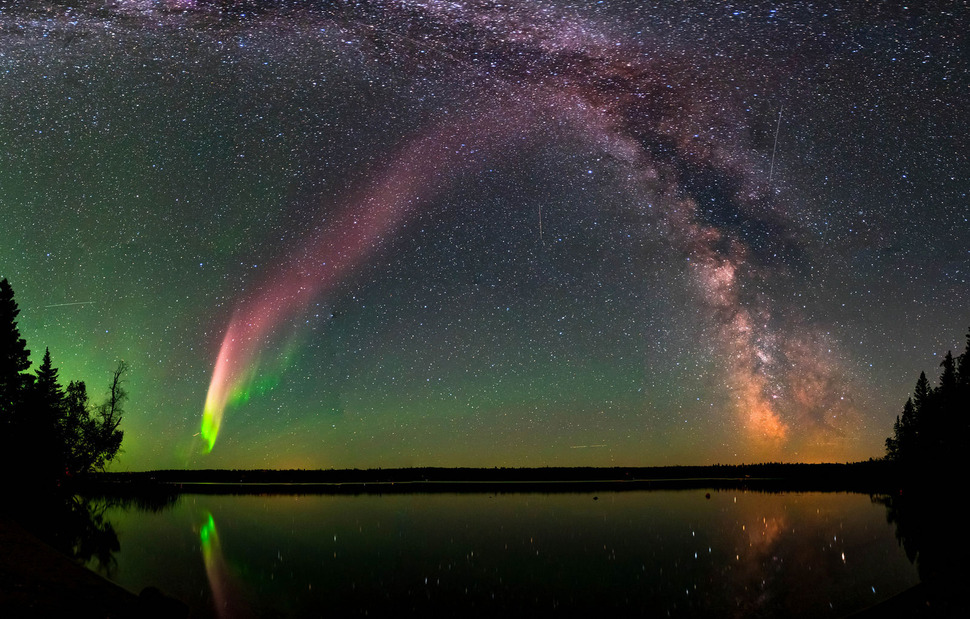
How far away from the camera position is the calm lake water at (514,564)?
18.1 m

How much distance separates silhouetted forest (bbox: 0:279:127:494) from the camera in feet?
140

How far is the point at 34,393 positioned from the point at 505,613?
165ft

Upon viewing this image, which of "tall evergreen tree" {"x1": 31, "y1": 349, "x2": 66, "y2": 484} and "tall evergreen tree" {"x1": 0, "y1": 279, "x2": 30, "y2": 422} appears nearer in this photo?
"tall evergreen tree" {"x1": 31, "y1": 349, "x2": 66, "y2": 484}

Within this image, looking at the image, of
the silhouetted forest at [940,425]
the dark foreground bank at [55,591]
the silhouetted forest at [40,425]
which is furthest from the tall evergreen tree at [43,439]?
the silhouetted forest at [940,425]

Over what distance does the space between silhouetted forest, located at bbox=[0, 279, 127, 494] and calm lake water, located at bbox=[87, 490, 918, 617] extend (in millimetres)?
6363

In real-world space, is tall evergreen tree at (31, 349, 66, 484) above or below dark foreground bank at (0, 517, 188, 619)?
above

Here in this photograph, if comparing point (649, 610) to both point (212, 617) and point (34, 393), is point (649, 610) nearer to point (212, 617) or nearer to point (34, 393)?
point (212, 617)

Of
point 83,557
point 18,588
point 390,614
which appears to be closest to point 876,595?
point 390,614

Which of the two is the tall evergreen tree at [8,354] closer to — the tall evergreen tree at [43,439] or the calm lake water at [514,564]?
the tall evergreen tree at [43,439]

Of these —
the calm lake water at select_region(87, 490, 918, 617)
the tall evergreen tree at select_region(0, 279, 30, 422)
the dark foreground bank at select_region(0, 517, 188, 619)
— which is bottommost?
the calm lake water at select_region(87, 490, 918, 617)

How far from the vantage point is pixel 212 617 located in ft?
54.0

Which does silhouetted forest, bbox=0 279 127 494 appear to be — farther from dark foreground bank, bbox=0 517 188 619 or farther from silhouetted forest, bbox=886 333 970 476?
silhouetted forest, bbox=886 333 970 476

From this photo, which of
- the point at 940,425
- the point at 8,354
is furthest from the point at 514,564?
the point at 940,425

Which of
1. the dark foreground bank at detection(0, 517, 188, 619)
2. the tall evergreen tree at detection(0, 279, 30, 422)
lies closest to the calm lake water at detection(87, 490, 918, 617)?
the dark foreground bank at detection(0, 517, 188, 619)
